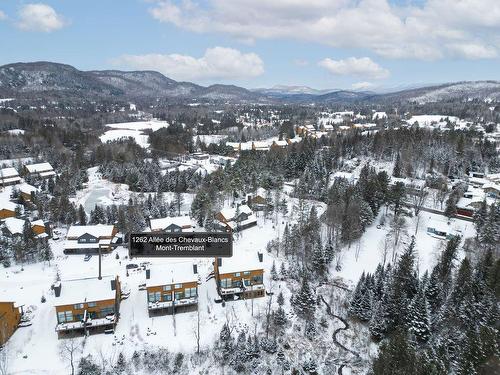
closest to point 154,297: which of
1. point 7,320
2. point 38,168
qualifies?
point 7,320

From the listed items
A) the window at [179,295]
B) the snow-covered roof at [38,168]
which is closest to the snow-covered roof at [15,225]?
the window at [179,295]

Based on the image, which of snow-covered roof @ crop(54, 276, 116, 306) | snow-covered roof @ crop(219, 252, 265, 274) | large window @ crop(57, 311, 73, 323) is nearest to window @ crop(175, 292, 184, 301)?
snow-covered roof @ crop(219, 252, 265, 274)

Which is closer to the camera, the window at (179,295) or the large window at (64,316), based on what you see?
the large window at (64,316)

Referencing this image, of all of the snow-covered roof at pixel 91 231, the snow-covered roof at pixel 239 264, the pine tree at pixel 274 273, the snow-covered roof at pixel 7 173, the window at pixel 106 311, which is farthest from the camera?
the snow-covered roof at pixel 7 173

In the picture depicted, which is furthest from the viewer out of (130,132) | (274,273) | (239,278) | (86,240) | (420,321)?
(130,132)

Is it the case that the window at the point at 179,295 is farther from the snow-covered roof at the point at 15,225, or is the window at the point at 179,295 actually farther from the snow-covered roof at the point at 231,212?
the snow-covered roof at the point at 15,225

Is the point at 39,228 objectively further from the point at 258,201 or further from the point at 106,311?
the point at 258,201
